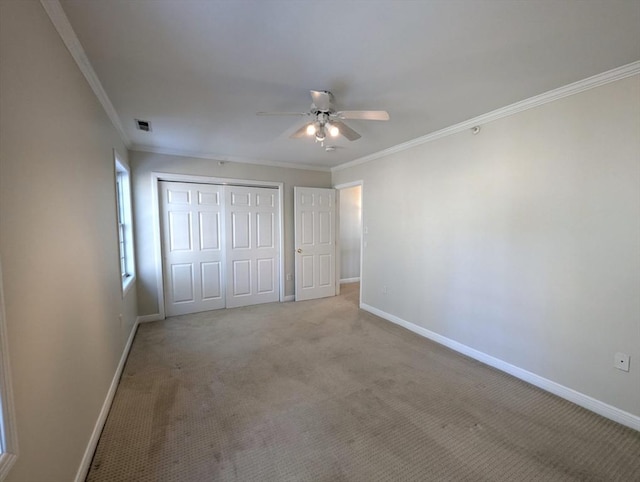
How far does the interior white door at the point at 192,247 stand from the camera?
4.18 metres

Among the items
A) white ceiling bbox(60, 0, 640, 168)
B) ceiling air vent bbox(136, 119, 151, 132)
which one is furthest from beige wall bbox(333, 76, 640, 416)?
ceiling air vent bbox(136, 119, 151, 132)

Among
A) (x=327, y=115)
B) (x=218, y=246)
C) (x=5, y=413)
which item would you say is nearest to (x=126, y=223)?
(x=218, y=246)

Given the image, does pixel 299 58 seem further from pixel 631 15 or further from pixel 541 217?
pixel 541 217

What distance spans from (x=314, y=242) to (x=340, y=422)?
11.1 feet

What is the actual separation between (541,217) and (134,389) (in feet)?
12.4

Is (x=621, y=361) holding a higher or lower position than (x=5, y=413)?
lower

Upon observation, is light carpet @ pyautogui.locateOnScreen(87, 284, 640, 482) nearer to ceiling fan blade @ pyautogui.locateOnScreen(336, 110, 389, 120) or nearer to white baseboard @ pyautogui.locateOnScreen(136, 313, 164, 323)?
white baseboard @ pyautogui.locateOnScreen(136, 313, 164, 323)

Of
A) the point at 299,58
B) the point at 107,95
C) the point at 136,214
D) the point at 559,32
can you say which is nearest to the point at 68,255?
the point at 107,95

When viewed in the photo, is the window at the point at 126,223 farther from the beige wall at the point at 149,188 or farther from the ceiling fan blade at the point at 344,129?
the ceiling fan blade at the point at 344,129

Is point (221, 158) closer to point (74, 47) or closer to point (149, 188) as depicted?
point (149, 188)

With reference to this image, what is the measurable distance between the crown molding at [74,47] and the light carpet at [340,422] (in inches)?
96.0

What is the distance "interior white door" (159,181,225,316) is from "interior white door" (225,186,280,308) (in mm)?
165

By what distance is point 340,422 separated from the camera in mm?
2049

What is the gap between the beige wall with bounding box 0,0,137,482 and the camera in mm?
1021
